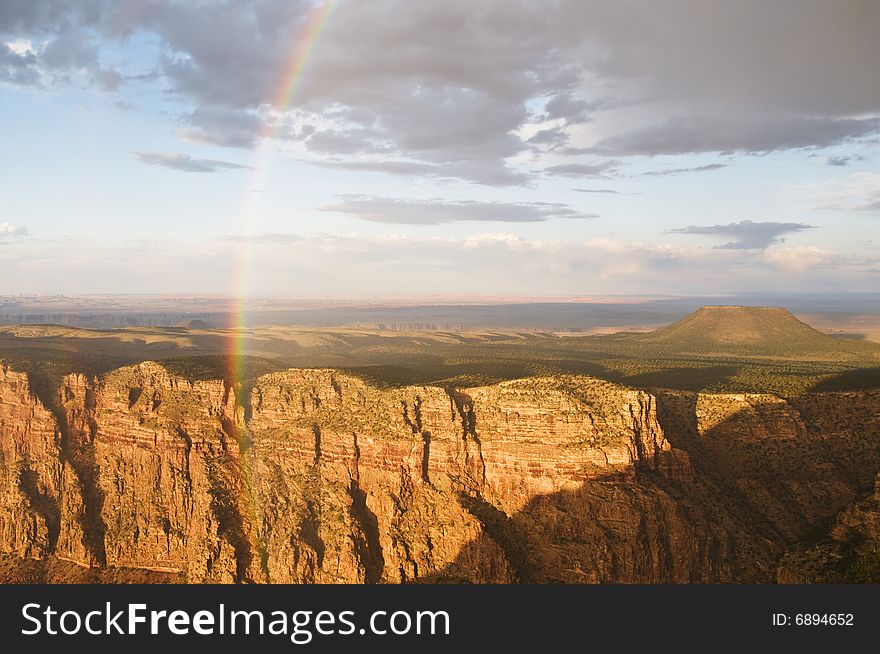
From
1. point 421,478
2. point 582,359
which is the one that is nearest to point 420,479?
point 421,478

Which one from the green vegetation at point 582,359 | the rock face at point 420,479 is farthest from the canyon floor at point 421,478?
the green vegetation at point 582,359

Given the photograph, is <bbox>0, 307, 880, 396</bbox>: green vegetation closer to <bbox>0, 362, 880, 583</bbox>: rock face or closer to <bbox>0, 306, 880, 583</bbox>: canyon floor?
<bbox>0, 306, 880, 583</bbox>: canyon floor

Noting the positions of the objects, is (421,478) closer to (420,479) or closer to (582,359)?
(420,479)

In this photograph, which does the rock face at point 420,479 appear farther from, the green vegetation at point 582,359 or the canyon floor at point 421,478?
the green vegetation at point 582,359

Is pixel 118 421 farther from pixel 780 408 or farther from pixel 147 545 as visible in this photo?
pixel 780 408

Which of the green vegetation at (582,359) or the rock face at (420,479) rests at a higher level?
the green vegetation at (582,359)

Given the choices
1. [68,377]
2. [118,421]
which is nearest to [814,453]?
[118,421]

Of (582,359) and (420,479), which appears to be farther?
(582,359)
